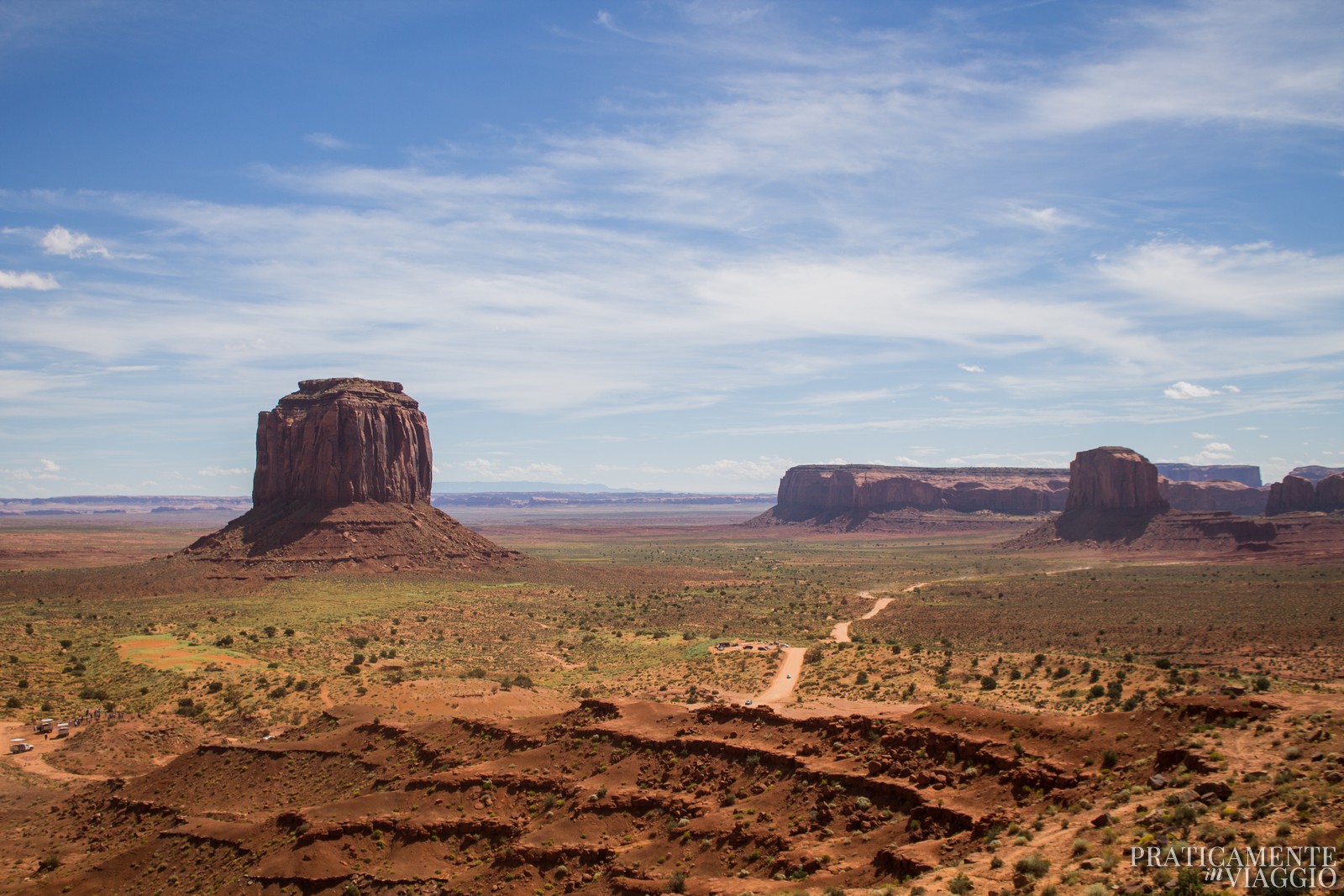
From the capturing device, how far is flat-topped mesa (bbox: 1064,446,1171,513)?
13925 centimetres

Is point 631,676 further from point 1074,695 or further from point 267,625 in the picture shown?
point 267,625

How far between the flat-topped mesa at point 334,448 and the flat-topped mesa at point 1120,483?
373ft

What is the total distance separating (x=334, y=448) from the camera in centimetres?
10231

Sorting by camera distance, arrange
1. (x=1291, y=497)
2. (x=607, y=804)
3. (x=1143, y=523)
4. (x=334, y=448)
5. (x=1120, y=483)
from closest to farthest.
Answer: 1. (x=607, y=804)
2. (x=334, y=448)
3. (x=1143, y=523)
4. (x=1120, y=483)
5. (x=1291, y=497)

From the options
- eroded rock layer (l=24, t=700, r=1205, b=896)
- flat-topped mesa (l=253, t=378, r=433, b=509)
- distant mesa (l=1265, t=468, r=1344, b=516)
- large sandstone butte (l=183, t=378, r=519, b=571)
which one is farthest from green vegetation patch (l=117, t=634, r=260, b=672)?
distant mesa (l=1265, t=468, r=1344, b=516)

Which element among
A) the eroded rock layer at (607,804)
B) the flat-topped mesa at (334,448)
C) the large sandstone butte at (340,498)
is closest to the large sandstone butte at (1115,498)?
the large sandstone butte at (340,498)

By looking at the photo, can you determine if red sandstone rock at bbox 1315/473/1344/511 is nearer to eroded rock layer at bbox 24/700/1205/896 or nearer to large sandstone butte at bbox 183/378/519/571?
large sandstone butte at bbox 183/378/519/571

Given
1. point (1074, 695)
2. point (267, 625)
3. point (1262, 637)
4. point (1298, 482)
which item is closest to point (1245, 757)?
point (1074, 695)

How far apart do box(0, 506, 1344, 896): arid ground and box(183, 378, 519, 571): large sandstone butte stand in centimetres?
2642

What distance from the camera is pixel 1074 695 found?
3256 cm

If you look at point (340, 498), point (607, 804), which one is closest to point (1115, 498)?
point (340, 498)

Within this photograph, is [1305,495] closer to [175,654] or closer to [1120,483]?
[1120,483]

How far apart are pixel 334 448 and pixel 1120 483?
123 m

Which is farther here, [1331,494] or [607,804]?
[1331,494]
